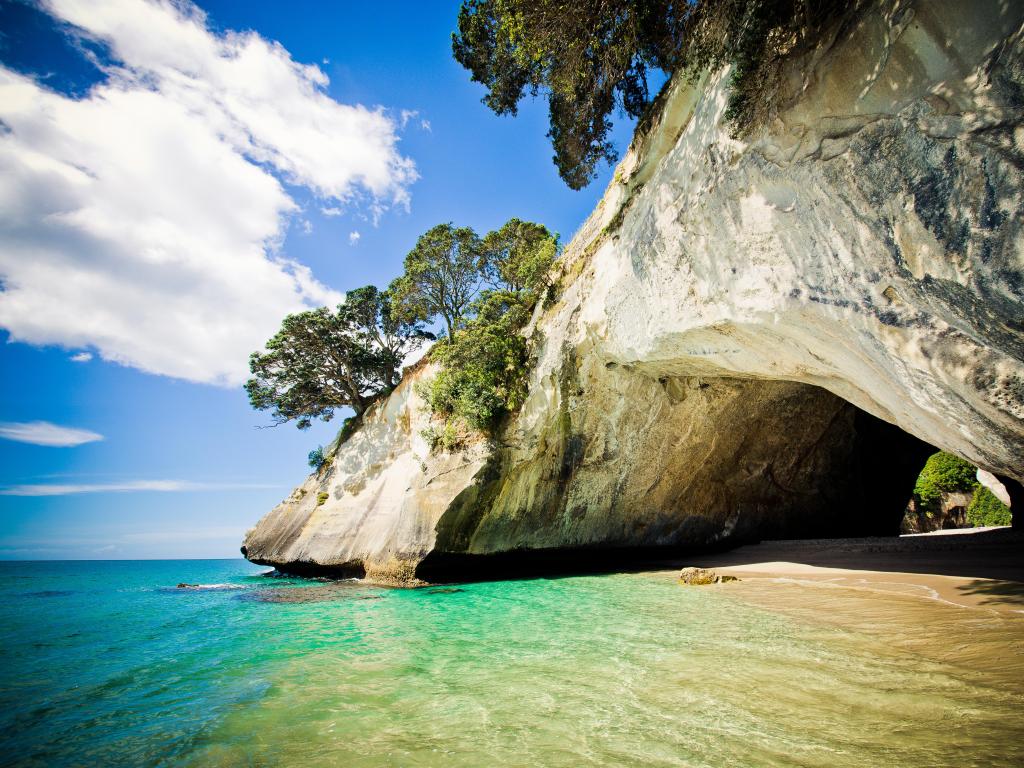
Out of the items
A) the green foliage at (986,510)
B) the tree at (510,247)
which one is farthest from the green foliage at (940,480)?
the tree at (510,247)

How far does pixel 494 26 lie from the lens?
31.2ft

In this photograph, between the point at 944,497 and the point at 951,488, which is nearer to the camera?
the point at 951,488

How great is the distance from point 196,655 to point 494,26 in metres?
13.2

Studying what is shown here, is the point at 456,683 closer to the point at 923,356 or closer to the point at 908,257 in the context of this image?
the point at 923,356

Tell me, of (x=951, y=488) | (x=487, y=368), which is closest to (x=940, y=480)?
(x=951, y=488)

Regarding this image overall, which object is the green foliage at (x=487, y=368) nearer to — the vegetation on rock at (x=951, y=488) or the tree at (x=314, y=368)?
the tree at (x=314, y=368)

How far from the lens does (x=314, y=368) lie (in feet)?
64.3

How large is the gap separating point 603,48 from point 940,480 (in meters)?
29.5

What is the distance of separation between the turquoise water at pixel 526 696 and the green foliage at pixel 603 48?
21.8 ft

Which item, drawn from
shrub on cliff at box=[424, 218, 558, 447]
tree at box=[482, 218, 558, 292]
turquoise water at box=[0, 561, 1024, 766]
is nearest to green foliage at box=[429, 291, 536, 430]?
shrub on cliff at box=[424, 218, 558, 447]

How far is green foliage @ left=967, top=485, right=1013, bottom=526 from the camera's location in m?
20.0

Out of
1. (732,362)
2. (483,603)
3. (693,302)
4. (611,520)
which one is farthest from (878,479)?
(483,603)

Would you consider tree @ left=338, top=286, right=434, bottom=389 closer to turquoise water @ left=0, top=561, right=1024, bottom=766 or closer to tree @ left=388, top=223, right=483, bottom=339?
tree @ left=388, top=223, right=483, bottom=339

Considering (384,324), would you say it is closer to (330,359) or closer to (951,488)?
(330,359)
